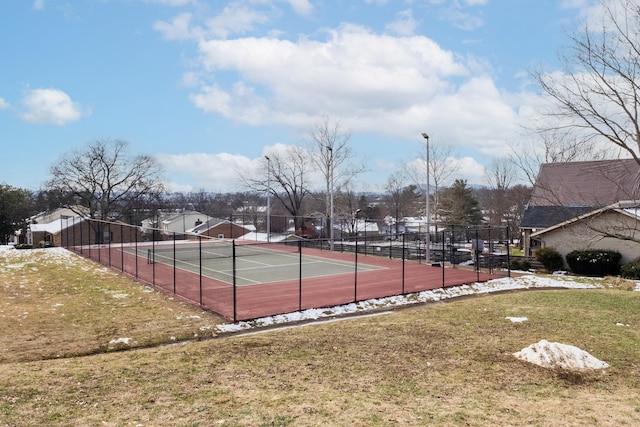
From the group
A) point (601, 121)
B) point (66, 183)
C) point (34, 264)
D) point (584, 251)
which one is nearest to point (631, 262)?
point (584, 251)

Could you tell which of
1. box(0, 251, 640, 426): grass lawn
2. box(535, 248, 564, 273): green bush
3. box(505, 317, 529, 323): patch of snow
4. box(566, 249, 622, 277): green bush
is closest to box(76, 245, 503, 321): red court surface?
box(0, 251, 640, 426): grass lawn

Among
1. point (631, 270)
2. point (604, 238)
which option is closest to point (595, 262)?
point (604, 238)

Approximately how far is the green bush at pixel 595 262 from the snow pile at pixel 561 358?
60.3 feet

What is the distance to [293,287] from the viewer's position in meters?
17.6

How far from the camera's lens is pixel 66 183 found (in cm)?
5559

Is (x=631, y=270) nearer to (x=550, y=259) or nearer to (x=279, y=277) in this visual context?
(x=550, y=259)

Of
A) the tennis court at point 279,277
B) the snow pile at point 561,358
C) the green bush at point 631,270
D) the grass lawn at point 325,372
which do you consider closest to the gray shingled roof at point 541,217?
the green bush at point 631,270

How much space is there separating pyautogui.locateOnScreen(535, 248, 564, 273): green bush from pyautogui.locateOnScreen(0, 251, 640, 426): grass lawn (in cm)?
1304

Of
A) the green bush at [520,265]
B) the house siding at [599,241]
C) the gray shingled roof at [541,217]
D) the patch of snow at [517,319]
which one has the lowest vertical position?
the green bush at [520,265]

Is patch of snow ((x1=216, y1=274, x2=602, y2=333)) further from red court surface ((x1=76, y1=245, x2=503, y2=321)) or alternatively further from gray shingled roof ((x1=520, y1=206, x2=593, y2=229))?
gray shingled roof ((x1=520, y1=206, x2=593, y2=229))

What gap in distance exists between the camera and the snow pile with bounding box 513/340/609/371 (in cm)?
707

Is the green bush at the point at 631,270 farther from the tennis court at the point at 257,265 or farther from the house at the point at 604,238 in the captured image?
the tennis court at the point at 257,265

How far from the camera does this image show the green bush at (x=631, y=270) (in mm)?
21141

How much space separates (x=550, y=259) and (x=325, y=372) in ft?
71.9
